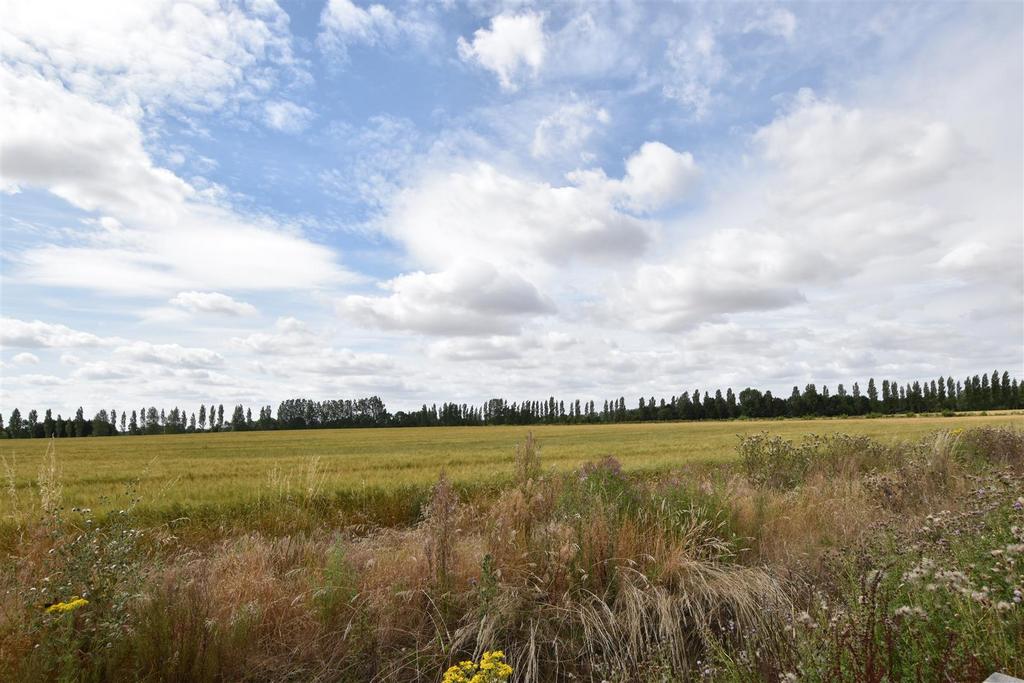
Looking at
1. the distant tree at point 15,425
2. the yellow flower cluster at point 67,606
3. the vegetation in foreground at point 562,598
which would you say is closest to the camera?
the vegetation in foreground at point 562,598

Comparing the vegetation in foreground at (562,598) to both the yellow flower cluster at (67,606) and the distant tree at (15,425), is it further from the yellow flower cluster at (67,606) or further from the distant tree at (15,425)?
the distant tree at (15,425)

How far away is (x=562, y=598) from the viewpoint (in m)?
4.43

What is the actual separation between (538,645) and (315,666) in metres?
1.58

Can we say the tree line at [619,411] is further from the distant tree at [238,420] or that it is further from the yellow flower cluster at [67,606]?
the yellow flower cluster at [67,606]

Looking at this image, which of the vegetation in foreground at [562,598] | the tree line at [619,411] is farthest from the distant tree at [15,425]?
the vegetation in foreground at [562,598]

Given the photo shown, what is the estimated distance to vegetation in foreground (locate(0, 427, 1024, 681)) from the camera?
299 cm

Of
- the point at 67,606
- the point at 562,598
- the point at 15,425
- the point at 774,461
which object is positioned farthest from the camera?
the point at 15,425

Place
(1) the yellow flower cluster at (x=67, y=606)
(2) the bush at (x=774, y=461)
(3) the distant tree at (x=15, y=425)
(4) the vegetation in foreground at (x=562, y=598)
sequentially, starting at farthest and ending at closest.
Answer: (3) the distant tree at (x=15, y=425), (2) the bush at (x=774, y=461), (1) the yellow flower cluster at (x=67, y=606), (4) the vegetation in foreground at (x=562, y=598)

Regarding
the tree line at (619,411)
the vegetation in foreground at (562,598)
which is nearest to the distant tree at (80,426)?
the tree line at (619,411)

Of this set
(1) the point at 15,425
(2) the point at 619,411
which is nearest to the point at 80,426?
(1) the point at 15,425

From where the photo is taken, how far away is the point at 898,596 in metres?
3.33

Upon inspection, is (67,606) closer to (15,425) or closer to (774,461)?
(774,461)

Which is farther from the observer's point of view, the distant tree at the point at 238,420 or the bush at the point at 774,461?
the distant tree at the point at 238,420

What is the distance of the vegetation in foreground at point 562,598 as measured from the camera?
2988 mm
